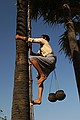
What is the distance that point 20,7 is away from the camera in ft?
20.1

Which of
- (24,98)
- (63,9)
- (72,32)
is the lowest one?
(24,98)

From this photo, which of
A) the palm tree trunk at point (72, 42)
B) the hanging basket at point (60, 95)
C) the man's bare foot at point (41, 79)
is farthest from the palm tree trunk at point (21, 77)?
the palm tree trunk at point (72, 42)

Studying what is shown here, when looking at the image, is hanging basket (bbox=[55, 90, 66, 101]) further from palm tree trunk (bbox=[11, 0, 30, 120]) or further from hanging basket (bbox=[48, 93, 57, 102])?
palm tree trunk (bbox=[11, 0, 30, 120])

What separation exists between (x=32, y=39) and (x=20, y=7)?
2.98 ft

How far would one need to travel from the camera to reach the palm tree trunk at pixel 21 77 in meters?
4.73

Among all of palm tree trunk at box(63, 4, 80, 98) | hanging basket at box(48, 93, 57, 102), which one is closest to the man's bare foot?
hanging basket at box(48, 93, 57, 102)

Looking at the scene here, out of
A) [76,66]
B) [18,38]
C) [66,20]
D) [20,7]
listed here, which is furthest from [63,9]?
[18,38]

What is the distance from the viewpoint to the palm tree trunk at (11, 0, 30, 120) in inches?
186

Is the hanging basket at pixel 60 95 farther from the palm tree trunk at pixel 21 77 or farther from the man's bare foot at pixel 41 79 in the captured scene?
the palm tree trunk at pixel 21 77

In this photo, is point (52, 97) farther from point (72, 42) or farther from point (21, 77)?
point (72, 42)

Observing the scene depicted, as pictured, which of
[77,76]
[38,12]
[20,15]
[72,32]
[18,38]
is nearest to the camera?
[18,38]

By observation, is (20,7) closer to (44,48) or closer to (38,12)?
(44,48)

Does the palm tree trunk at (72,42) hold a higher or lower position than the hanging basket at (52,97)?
higher

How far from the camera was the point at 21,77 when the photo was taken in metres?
5.13
